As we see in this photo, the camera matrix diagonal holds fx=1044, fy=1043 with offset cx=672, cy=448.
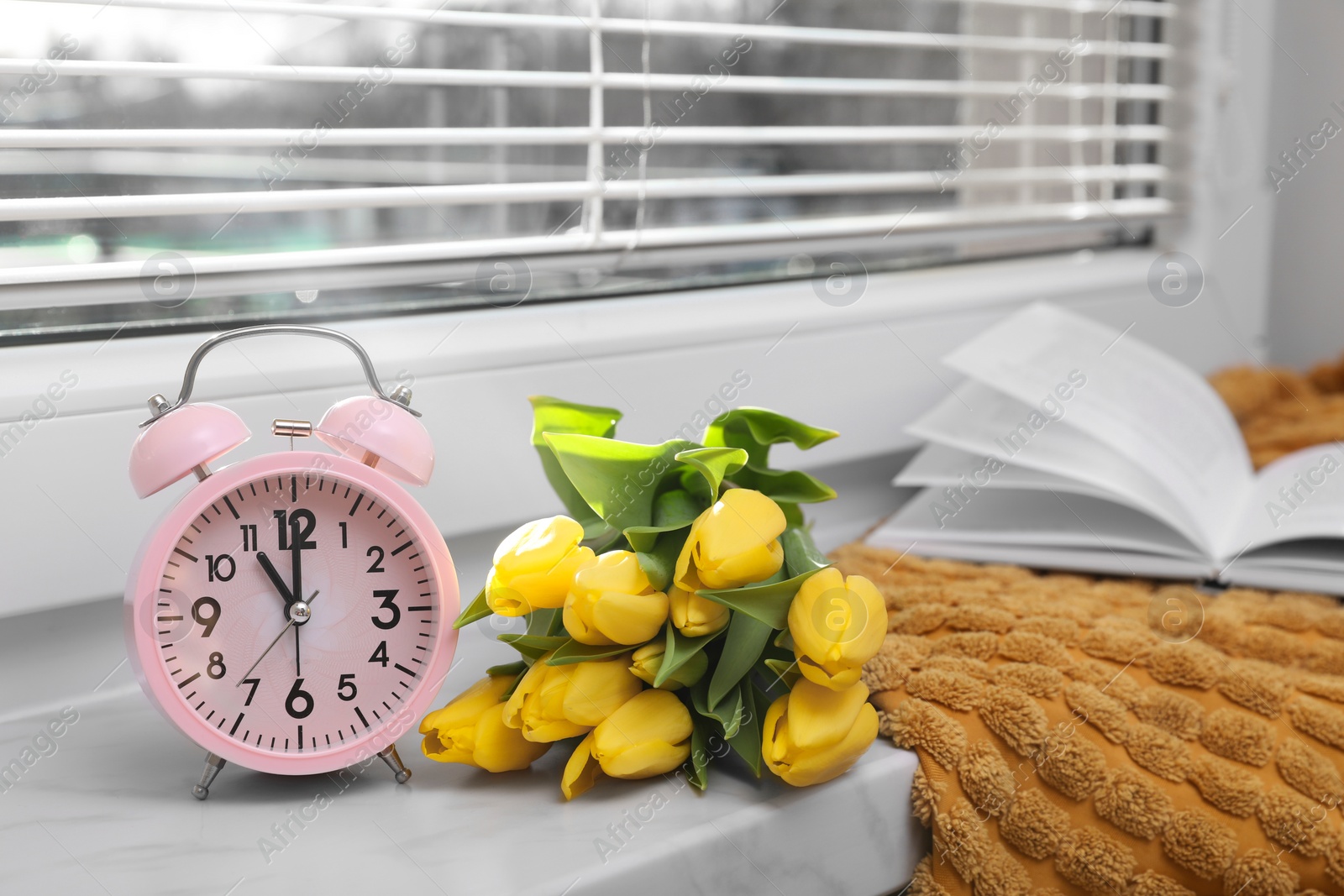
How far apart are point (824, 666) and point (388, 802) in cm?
22

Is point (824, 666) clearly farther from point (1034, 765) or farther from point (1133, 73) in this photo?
point (1133, 73)

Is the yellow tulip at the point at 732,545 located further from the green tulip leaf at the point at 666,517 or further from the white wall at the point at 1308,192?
the white wall at the point at 1308,192

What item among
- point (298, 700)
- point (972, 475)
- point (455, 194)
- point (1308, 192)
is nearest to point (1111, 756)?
point (972, 475)

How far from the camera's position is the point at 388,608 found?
506 millimetres

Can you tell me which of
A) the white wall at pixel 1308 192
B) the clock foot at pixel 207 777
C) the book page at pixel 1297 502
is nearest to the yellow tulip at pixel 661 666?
the clock foot at pixel 207 777

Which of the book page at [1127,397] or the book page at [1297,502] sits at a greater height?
the book page at [1127,397]

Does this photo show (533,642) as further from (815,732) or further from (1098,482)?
(1098,482)

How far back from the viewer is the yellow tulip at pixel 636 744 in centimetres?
48

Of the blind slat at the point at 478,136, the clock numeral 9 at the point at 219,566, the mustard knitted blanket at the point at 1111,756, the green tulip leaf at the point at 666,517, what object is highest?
the blind slat at the point at 478,136

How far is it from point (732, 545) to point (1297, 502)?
545 mm

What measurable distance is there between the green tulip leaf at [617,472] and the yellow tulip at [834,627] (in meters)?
0.10

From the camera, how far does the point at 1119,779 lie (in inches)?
21.2

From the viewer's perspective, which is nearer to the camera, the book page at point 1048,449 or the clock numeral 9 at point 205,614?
the clock numeral 9 at point 205,614

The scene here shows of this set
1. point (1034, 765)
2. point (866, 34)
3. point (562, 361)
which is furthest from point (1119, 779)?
point (866, 34)
